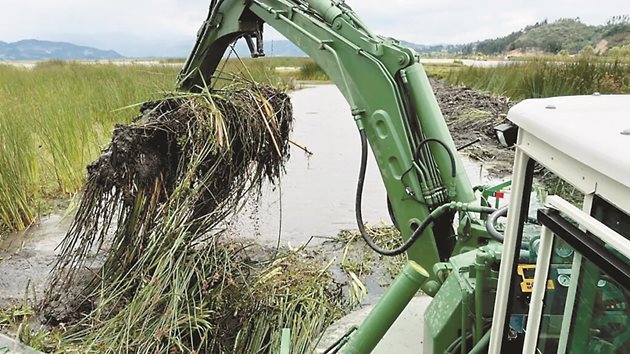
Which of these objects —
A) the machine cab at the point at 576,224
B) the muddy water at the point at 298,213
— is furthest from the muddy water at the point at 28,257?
the machine cab at the point at 576,224

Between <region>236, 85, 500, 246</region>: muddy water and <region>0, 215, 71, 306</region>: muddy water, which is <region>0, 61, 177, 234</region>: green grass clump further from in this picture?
<region>236, 85, 500, 246</region>: muddy water

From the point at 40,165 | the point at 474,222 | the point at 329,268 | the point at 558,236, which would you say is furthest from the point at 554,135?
the point at 40,165

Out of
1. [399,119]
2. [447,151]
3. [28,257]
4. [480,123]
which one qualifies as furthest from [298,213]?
[480,123]

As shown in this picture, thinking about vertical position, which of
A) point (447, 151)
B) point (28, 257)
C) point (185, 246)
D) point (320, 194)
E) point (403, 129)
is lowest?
point (28, 257)

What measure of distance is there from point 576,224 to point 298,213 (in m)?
5.81

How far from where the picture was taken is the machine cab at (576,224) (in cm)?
118

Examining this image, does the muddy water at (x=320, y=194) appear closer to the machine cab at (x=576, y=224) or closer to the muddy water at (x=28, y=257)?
the muddy water at (x=28, y=257)

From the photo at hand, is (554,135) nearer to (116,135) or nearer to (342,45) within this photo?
(342,45)

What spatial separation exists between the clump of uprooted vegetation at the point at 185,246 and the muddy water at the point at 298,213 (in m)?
0.80

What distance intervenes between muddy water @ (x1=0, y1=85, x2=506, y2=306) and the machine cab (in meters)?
3.76

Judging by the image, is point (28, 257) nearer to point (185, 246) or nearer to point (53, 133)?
point (53, 133)

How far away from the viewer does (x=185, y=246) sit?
13.3 feet

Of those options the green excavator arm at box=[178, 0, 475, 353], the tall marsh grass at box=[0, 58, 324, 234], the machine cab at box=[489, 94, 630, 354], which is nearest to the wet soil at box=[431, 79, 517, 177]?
the tall marsh grass at box=[0, 58, 324, 234]

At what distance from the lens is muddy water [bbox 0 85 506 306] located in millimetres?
5520
